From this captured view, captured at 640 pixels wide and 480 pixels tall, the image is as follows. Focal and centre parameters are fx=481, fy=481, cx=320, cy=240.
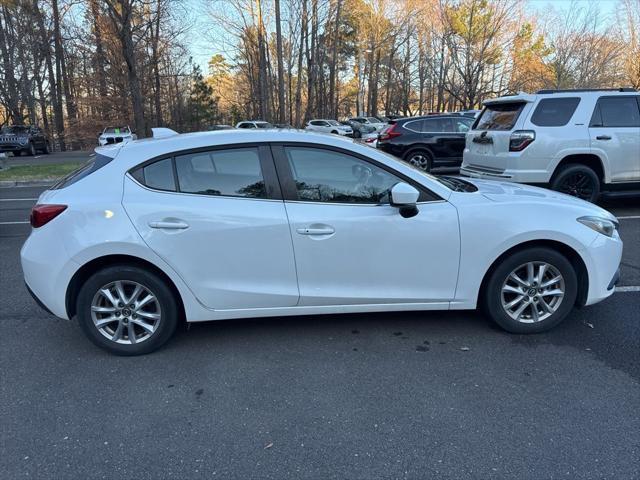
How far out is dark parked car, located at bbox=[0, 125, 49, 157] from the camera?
2509 cm

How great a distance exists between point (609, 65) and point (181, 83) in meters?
38.7

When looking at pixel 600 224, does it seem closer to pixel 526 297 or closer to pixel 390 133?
pixel 526 297

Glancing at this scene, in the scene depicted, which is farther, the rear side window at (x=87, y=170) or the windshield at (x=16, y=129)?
the windshield at (x=16, y=129)

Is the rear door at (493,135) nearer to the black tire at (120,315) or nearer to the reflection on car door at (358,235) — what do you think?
the reflection on car door at (358,235)

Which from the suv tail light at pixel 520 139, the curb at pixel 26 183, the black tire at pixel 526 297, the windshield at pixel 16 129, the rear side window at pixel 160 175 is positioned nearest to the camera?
the rear side window at pixel 160 175

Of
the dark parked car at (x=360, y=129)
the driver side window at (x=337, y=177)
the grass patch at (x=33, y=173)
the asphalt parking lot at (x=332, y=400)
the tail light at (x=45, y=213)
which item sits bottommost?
the asphalt parking lot at (x=332, y=400)

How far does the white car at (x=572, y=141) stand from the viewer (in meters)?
7.24

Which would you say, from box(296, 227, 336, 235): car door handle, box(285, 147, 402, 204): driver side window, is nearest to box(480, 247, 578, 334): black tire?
box(285, 147, 402, 204): driver side window

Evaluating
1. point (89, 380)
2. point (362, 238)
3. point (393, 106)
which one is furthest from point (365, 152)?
point (393, 106)

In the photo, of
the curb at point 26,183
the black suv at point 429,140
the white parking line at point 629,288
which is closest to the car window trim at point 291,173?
the white parking line at point 629,288

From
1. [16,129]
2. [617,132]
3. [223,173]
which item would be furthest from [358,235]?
[16,129]

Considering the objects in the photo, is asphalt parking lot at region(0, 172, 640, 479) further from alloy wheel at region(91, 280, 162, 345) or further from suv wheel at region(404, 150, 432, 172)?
suv wheel at region(404, 150, 432, 172)

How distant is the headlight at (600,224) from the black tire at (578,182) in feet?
13.3

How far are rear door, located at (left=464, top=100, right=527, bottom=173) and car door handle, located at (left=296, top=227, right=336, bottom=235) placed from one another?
5.02 metres
